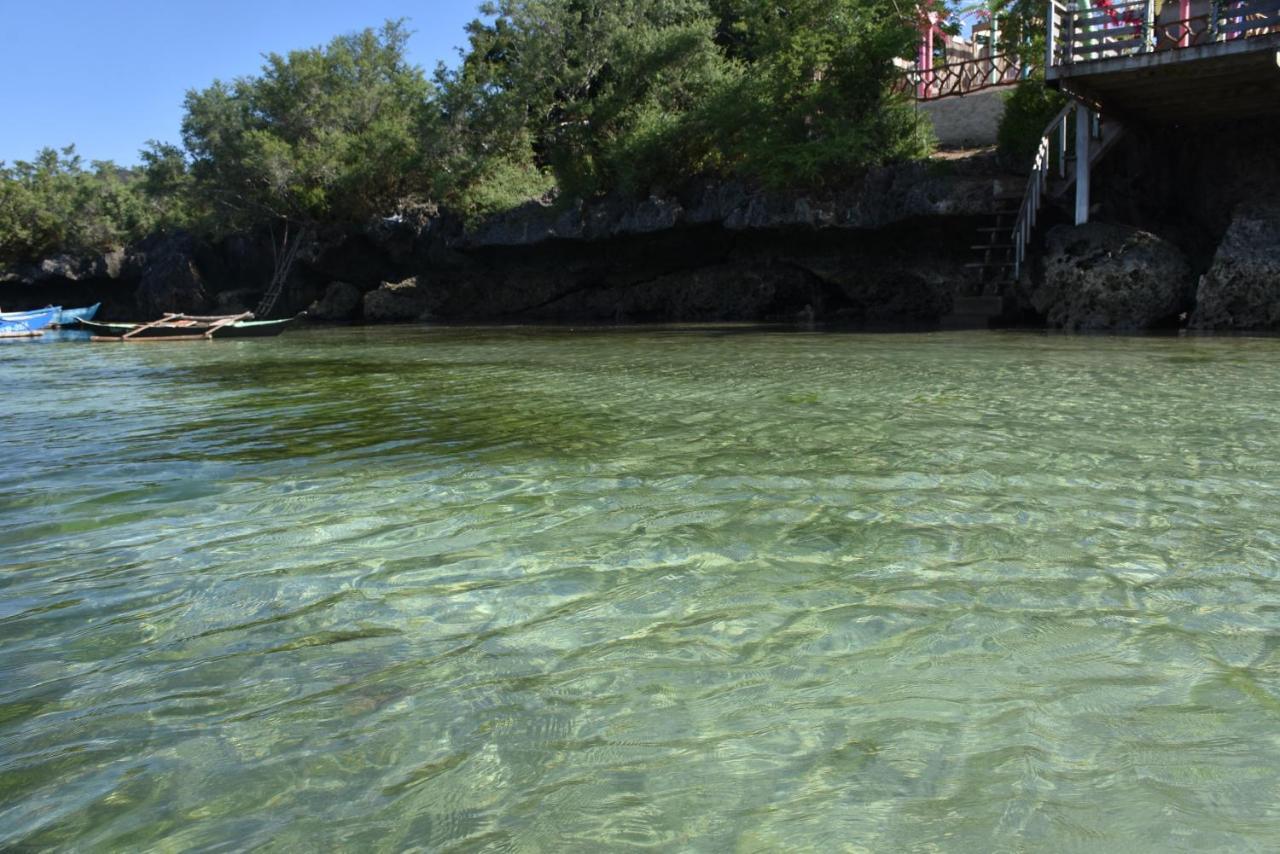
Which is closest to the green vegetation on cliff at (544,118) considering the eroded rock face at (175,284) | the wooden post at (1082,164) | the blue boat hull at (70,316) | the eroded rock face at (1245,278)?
the eroded rock face at (175,284)

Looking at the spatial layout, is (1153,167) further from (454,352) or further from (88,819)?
(88,819)

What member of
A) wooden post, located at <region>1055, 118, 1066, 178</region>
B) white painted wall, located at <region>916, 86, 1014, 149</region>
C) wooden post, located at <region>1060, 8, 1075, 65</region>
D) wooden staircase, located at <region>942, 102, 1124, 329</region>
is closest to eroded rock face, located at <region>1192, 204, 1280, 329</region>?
wooden staircase, located at <region>942, 102, 1124, 329</region>

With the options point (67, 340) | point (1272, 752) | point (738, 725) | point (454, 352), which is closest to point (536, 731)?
point (738, 725)

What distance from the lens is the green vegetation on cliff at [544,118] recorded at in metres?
21.7

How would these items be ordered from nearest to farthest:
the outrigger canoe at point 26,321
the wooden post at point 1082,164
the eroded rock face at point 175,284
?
the wooden post at point 1082,164 → the outrigger canoe at point 26,321 → the eroded rock face at point 175,284

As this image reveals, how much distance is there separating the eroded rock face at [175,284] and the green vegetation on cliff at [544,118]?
196cm

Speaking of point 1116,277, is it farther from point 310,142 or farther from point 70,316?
point 70,316

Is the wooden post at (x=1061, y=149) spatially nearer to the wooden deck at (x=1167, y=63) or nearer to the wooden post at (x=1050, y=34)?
the wooden deck at (x=1167, y=63)

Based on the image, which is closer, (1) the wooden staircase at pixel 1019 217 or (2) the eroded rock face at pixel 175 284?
(1) the wooden staircase at pixel 1019 217

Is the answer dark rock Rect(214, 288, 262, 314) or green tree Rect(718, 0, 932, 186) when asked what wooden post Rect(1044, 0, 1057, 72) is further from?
dark rock Rect(214, 288, 262, 314)

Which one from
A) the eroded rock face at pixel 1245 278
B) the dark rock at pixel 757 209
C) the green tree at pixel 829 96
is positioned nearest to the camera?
the eroded rock face at pixel 1245 278

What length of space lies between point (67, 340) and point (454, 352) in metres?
16.7

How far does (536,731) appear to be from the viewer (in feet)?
8.99

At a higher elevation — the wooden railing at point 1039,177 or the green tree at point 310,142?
the green tree at point 310,142
